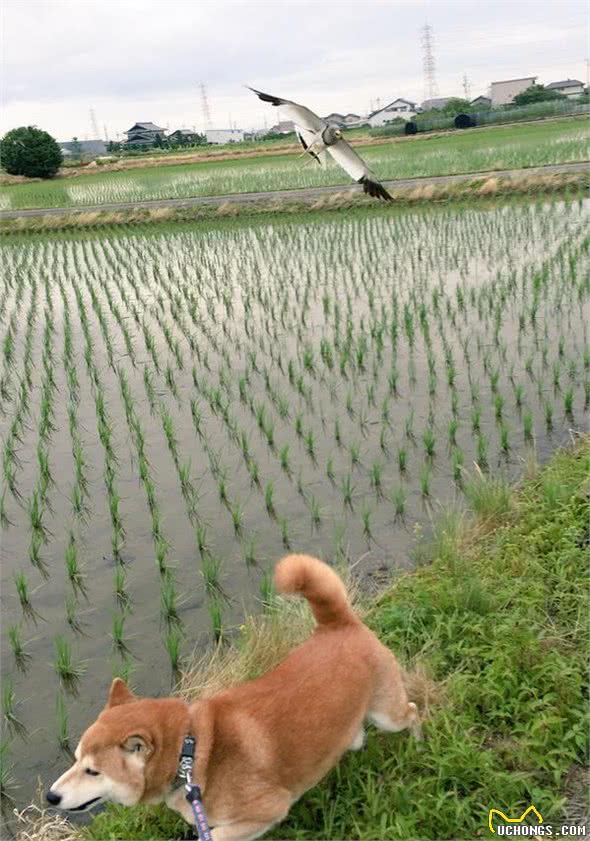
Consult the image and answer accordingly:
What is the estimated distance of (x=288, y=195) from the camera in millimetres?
19609

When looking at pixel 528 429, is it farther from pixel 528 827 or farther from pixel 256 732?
pixel 256 732

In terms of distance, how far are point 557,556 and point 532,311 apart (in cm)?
510

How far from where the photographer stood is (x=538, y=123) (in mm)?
34688

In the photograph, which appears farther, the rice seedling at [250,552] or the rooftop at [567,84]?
the rooftop at [567,84]

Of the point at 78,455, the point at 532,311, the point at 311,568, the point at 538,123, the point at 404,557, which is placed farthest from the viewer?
the point at 538,123

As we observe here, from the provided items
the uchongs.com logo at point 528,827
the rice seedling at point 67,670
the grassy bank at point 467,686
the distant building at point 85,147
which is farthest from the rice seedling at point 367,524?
the distant building at point 85,147

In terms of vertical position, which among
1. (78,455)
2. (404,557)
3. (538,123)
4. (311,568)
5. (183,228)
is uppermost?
(538,123)

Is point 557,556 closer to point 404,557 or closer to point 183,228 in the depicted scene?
point 404,557

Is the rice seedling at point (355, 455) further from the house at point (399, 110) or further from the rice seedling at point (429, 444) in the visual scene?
the house at point (399, 110)

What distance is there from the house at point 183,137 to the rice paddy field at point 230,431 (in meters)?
30.0

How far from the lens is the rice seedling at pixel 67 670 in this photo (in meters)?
3.60

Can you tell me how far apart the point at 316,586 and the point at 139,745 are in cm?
78

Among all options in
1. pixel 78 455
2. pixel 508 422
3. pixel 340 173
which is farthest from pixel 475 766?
pixel 340 173

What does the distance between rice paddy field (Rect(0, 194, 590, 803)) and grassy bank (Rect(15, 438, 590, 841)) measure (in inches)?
19.3
